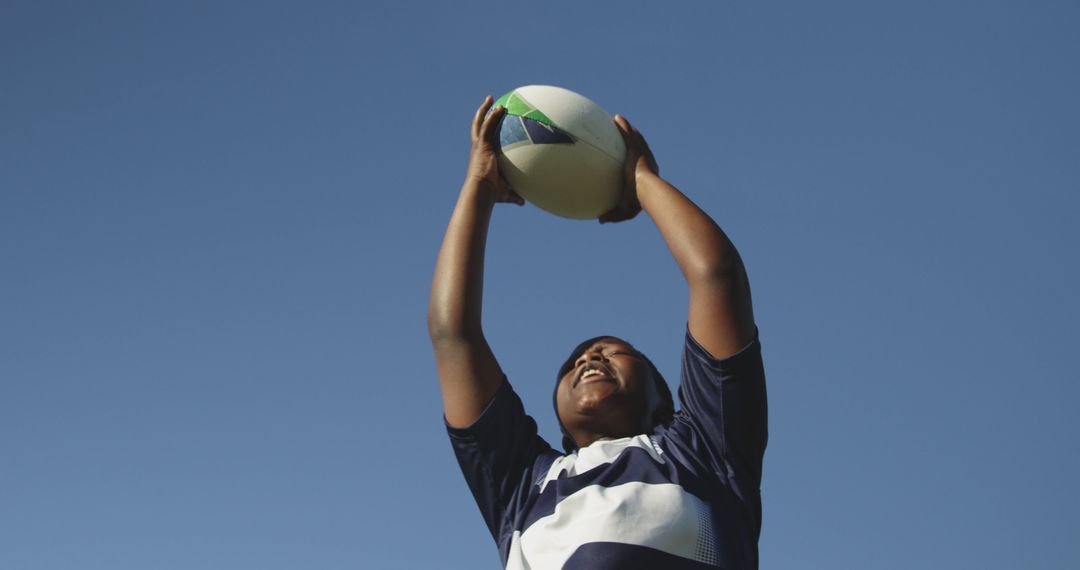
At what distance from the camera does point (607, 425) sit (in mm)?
5719

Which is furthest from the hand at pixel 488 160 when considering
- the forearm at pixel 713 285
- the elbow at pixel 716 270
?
the elbow at pixel 716 270

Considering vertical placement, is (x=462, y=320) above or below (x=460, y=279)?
below

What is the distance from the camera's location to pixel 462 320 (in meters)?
5.57

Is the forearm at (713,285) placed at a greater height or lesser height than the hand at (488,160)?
lesser

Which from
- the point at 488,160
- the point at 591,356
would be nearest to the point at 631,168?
the point at 488,160

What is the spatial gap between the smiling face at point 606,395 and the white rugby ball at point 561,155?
0.86 meters

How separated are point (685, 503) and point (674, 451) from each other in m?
0.42

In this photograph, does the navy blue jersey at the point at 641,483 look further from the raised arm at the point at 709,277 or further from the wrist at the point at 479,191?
the wrist at the point at 479,191

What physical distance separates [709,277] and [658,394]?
3.68 feet

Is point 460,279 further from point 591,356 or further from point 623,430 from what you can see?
point 623,430

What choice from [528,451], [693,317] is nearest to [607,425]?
[528,451]

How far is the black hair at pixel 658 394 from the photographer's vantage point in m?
6.00

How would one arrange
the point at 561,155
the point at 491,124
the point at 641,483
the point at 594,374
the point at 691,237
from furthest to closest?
1. the point at 491,124
2. the point at 561,155
3. the point at 594,374
4. the point at 691,237
5. the point at 641,483

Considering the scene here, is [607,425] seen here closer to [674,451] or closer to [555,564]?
[674,451]
